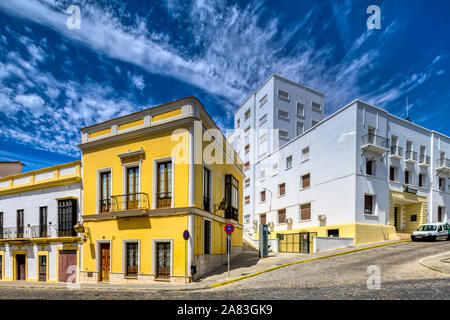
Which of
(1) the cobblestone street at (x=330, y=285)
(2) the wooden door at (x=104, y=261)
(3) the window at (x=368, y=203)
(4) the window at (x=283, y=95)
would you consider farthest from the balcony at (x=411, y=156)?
(2) the wooden door at (x=104, y=261)

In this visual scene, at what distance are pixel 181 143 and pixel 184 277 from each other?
6256 millimetres

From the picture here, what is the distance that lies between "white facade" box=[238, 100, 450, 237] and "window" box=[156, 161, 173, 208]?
582 inches

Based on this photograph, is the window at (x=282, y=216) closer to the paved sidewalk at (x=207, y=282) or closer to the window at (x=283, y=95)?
the paved sidewalk at (x=207, y=282)

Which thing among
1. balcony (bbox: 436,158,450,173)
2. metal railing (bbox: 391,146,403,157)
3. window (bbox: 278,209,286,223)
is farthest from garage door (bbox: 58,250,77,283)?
balcony (bbox: 436,158,450,173)

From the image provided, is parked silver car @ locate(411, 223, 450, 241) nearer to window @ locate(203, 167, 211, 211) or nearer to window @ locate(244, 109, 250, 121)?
window @ locate(203, 167, 211, 211)

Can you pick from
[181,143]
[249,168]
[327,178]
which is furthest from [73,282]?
[249,168]

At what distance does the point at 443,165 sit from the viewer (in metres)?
28.1

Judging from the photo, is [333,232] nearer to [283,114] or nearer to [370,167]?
[370,167]

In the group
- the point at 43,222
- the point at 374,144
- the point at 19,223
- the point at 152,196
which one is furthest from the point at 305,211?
the point at 19,223

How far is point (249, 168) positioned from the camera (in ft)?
128

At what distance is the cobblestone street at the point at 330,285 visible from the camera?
8.50 metres

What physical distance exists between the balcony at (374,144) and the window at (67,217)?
69.5 ft

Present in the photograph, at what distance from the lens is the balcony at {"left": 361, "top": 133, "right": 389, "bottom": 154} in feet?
75.3

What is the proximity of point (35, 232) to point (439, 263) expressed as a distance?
2267 cm
